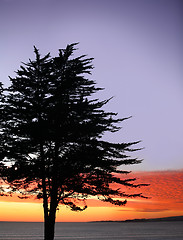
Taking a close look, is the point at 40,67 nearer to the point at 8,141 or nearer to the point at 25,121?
the point at 25,121

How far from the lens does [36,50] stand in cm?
2156

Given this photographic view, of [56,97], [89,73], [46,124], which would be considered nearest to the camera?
[46,124]

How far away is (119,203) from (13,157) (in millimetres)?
7698

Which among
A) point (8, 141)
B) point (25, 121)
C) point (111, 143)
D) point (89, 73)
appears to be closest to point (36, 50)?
point (89, 73)

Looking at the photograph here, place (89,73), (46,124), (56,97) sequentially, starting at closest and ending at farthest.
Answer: (46,124)
(56,97)
(89,73)

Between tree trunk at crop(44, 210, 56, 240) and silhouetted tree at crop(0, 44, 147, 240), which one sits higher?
silhouetted tree at crop(0, 44, 147, 240)

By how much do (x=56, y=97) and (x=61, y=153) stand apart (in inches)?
150

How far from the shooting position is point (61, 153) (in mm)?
19031

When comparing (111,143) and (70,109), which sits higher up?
(70,109)

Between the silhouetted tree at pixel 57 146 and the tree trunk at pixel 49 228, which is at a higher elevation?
Result: the silhouetted tree at pixel 57 146

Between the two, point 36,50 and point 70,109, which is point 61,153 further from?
point 36,50

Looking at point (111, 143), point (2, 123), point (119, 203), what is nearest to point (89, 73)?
point (111, 143)

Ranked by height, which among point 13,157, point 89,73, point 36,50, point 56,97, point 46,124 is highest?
point 36,50

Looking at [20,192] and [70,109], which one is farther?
[20,192]
